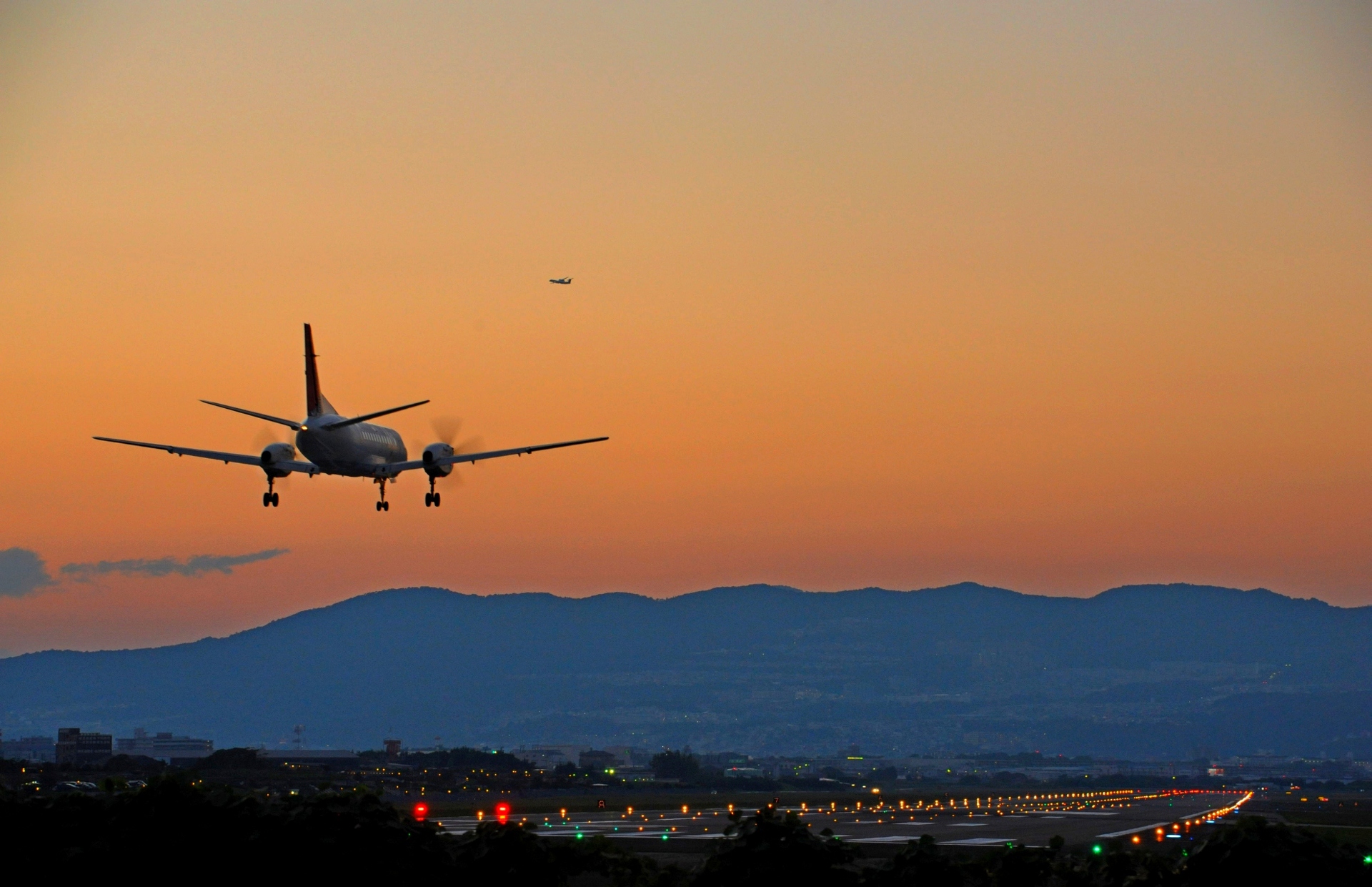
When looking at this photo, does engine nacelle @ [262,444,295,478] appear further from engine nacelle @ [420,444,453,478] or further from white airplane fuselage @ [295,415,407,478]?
engine nacelle @ [420,444,453,478]

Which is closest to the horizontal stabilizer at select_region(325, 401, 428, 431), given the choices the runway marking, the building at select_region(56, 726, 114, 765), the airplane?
the airplane

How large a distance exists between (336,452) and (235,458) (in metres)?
5.87

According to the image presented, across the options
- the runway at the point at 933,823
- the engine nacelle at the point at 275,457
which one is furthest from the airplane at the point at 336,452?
the runway at the point at 933,823

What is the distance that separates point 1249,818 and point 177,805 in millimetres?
19078

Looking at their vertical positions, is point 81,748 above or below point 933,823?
above

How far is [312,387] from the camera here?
78.8 m

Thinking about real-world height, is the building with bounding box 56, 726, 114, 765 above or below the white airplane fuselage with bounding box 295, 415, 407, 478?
below

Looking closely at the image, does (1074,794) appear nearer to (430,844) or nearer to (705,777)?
(705,777)

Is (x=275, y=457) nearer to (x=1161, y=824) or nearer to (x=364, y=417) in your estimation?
(x=364, y=417)

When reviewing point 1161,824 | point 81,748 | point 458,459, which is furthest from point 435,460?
point 81,748

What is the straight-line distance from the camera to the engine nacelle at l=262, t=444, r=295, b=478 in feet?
242

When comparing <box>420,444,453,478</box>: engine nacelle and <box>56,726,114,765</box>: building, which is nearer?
<box>420,444,453,478</box>: engine nacelle

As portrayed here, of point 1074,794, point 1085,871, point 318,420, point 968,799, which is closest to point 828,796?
point 968,799

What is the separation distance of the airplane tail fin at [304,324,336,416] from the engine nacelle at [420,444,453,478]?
5511 mm
